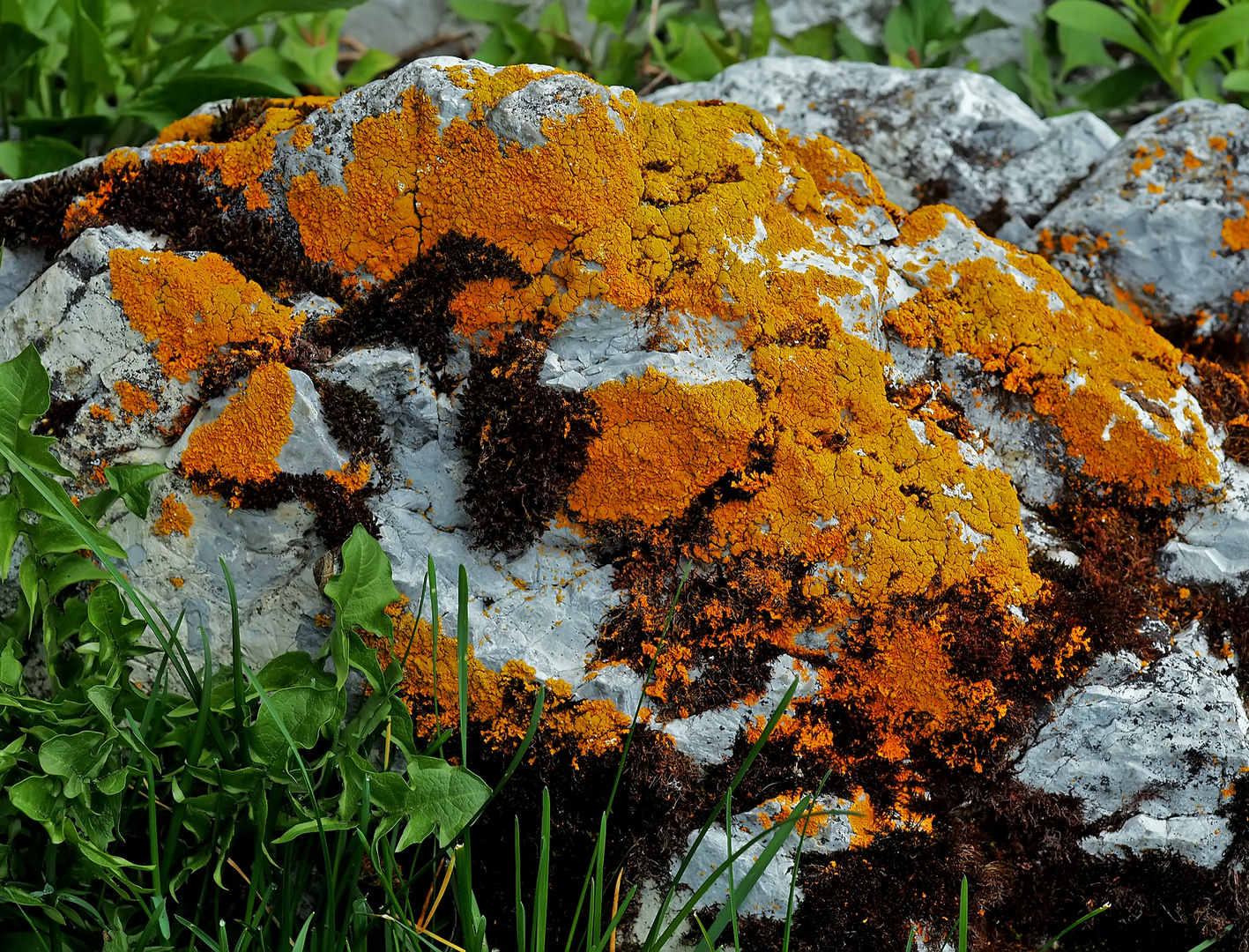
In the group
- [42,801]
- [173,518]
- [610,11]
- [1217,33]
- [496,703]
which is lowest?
[496,703]

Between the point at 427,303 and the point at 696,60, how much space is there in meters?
2.46

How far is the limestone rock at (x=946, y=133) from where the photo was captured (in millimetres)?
2938

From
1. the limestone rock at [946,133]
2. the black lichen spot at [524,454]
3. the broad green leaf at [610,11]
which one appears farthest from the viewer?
the broad green leaf at [610,11]

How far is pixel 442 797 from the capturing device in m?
1.79

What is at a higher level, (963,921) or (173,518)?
(173,518)

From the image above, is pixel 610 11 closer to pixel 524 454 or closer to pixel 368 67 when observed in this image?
pixel 368 67

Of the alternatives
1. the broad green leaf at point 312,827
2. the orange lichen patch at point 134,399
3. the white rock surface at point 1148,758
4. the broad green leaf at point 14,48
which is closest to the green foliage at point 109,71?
the broad green leaf at point 14,48

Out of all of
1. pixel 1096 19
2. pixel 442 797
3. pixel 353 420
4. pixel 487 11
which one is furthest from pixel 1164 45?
pixel 442 797

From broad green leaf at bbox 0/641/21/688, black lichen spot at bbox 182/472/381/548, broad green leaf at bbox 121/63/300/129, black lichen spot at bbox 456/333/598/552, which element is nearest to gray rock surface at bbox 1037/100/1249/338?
black lichen spot at bbox 456/333/598/552

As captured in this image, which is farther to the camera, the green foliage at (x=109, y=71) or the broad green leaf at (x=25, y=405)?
the green foliage at (x=109, y=71)

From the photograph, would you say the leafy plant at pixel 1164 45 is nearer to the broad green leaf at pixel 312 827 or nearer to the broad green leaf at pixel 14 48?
the broad green leaf at pixel 14 48

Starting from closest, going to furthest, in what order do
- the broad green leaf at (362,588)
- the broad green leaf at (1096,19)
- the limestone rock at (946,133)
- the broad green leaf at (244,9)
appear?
the broad green leaf at (362,588) < the limestone rock at (946,133) < the broad green leaf at (244,9) < the broad green leaf at (1096,19)

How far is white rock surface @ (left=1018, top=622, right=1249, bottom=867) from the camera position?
6.81 feet

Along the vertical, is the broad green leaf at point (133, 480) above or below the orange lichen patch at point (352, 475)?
above
